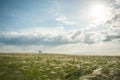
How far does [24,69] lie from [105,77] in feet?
58.0

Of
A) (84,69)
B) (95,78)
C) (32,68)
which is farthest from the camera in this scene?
(32,68)

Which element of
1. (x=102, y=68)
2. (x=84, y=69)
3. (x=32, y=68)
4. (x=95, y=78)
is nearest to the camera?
(x=95, y=78)

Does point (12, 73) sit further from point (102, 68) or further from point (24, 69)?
point (102, 68)

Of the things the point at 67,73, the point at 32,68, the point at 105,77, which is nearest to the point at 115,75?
the point at 105,77

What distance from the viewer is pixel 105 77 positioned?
35375 mm

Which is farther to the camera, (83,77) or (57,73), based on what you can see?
(57,73)

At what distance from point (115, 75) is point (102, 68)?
3077mm

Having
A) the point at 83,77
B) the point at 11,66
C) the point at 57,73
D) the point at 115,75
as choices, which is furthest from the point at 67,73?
the point at 11,66

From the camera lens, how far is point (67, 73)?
131 ft

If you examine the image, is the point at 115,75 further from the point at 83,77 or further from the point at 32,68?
the point at 32,68

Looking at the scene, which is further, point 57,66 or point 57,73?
point 57,66

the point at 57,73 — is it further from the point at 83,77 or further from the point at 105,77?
the point at 105,77

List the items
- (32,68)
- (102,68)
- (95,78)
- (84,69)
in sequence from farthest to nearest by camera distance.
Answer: (32,68) < (84,69) < (102,68) < (95,78)

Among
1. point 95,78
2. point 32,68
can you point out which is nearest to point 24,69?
point 32,68
